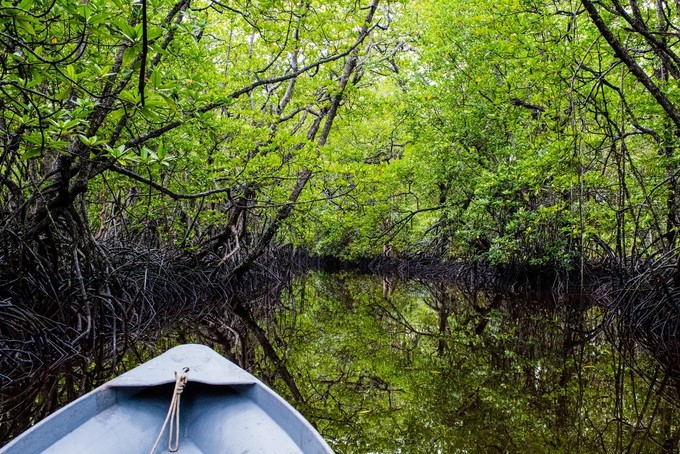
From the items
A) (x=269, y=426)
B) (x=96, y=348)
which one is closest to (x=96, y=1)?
(x=269, y=426)

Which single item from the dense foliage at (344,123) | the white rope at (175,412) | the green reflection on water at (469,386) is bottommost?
the green reflection on water at (469,386)

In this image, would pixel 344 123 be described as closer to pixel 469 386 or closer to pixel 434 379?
pixel 434 379

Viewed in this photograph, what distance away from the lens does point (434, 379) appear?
3.68 m

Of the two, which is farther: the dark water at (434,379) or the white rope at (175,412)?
the dark water at (434,379)

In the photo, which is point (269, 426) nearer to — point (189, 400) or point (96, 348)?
point (189, 400)

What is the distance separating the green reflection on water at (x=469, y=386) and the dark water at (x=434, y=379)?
0.01m

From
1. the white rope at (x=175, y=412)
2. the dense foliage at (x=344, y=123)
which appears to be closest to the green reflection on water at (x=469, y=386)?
the white rope at (x=175, y=412)

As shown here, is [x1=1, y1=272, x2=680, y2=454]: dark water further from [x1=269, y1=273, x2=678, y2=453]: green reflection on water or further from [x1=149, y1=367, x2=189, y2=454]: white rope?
[x1=149, y1=367, x2=189, y2=454]: white rope

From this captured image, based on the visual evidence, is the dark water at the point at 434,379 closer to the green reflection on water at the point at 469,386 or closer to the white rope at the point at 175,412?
the green reflection on water at the point at 469,386

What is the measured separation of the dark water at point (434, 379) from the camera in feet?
8.52

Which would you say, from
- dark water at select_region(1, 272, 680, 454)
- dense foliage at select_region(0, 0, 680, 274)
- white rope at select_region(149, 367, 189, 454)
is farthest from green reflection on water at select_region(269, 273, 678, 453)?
dense foliage at select_region(0, 0, 680, 274)

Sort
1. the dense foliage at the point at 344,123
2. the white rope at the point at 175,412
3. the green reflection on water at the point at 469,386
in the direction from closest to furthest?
the white rope at the point at 175,412 < the green reflection on water at the point at 469,386 < the dense foliage at the point at 344,123

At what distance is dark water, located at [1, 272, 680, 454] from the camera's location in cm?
→ 260

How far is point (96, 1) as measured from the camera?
266cm
